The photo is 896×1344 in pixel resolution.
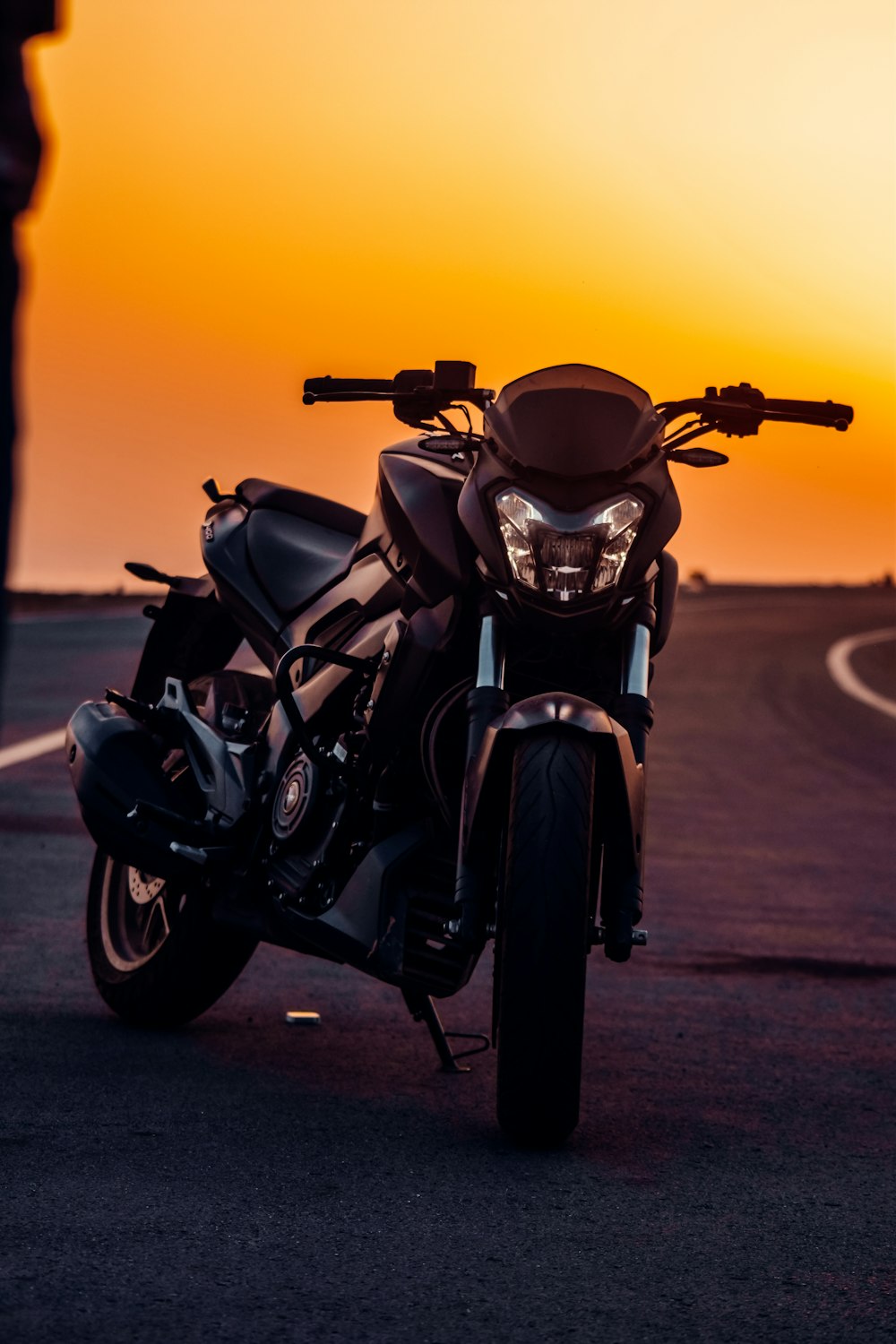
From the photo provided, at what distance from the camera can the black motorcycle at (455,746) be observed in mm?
5062

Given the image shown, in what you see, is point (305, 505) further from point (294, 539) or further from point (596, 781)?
point (596, 781)

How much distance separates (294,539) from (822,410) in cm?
165

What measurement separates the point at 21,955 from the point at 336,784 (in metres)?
2.41

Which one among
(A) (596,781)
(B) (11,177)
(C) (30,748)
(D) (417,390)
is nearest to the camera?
(B) (11,177)

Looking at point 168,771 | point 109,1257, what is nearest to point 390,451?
point 168,771

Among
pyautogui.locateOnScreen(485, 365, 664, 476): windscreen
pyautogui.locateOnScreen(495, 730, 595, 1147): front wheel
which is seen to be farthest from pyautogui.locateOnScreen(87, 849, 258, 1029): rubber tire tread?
pyautogui.locateOnScreen(485, 365, 664, 476): windscreen

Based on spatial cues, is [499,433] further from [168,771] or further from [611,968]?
[611,968]

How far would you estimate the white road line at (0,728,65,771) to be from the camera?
14570mm

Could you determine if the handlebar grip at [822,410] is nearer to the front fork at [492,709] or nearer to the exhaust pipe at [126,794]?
the front fork at [492,709]

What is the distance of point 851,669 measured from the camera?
28.3m

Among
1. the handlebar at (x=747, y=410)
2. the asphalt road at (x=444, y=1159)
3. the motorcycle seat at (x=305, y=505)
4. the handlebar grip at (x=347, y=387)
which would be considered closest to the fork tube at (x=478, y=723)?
the asphalt road at (x=444, y=1159)

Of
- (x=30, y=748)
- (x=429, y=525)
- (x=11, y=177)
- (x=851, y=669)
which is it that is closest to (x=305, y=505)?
(x=429, y=525)

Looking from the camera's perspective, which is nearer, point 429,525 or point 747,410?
point 429,525

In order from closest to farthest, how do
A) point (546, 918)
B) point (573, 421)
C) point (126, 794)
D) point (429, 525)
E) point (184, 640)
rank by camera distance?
point (546, 918), point (573, 421), point (429, 525), point (126, 794), point (184, 640)
